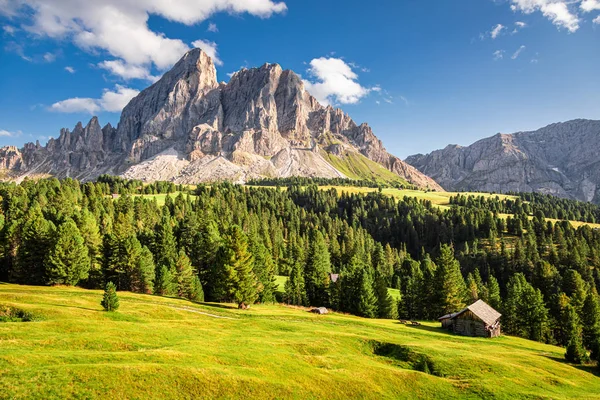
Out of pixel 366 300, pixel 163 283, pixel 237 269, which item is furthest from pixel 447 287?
pixel 163 283

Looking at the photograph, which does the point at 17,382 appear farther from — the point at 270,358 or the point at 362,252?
the point at 362,252

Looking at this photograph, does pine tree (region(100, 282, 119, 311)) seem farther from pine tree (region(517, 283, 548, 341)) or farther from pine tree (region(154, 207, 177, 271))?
pine tree (region(517, 283, 548, 341))

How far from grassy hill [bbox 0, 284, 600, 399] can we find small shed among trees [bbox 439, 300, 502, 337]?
12.1 m

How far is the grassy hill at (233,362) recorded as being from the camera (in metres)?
23.0

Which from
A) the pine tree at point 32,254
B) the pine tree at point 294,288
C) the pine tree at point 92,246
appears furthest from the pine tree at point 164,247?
the pine tree at point 294,288

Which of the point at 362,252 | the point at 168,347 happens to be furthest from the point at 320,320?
the point at 362,252

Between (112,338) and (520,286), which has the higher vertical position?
(112,338)

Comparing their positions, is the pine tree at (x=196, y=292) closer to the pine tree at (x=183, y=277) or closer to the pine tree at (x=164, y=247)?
the pine tree at (x=183, y=277)

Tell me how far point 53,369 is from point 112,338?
9.55 meters

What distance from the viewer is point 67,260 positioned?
6775 cm

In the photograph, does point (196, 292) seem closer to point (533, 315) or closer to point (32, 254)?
A: point (32, 254)

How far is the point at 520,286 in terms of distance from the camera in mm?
95062

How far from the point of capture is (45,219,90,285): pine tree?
66.2 m

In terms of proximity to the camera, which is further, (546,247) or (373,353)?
(546,247)
